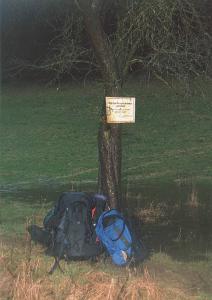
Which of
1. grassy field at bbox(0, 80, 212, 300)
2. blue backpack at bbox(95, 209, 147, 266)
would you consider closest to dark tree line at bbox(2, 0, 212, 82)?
grassy field at bbox(0, 80, 212, 300)

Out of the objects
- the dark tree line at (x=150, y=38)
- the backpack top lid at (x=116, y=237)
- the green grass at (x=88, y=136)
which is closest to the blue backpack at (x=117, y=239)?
the backpack top lid at (x=116, y=237)

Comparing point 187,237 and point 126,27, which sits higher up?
point 126,27

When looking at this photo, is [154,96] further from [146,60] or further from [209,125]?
[146,60]

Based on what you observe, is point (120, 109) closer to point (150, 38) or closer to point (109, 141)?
point (109, 141)

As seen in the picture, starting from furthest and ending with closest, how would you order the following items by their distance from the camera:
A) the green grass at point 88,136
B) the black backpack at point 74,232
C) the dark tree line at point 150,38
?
the green grass at point 88,136, the dark tree line at point 150,38, the black backpack at point 74,232

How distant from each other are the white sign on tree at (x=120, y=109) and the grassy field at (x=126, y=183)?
3.26 ft

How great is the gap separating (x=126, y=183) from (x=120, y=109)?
516 centimetres

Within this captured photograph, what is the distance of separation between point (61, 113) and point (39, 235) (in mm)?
18417

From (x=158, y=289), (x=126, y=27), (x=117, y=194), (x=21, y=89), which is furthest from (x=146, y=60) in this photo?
(x=21, y=89)

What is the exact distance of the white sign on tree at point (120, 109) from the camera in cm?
721

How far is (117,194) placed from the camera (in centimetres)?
782

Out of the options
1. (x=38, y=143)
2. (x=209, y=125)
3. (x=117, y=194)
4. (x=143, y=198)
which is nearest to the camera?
(x=117, y=194)

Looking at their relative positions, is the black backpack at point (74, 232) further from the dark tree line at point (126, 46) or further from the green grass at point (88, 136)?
the green grass at point (88, 136)

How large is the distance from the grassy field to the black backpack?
5.4 inches
